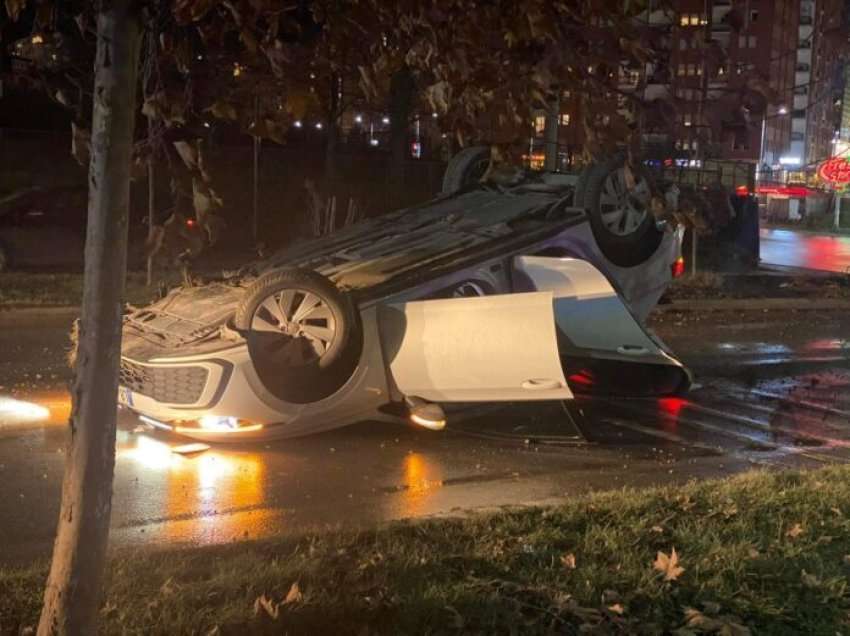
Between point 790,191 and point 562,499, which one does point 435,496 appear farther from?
point 790,191

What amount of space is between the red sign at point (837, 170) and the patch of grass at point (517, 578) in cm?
4911

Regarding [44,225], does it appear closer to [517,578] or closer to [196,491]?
[196,491]

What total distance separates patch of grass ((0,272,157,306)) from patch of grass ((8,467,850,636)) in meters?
9.31

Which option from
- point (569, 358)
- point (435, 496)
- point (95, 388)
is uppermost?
point (95, 388)

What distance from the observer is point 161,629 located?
3.75 metres

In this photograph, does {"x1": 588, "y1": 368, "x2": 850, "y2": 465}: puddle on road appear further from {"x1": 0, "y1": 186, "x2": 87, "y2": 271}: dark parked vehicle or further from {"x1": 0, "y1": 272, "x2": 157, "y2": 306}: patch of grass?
{"x1": 0, "y1": 186, "x2": 87, "y2": 271}: dark parked vehicle

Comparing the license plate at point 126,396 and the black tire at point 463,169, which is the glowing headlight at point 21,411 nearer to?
the license plate at point 126,396

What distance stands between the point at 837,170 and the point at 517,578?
51560 mm

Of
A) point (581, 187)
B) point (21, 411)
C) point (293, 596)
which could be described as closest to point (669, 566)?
point (293, 596)

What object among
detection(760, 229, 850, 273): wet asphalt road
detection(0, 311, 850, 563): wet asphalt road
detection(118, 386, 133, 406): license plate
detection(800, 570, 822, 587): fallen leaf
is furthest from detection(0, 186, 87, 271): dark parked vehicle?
detection(760, 229, 850, 273): wet asphalt road

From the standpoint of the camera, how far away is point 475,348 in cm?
711

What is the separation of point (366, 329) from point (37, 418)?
295 centimetres

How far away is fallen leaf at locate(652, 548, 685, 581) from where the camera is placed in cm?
446

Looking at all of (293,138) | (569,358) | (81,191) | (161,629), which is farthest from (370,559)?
(293,138)
